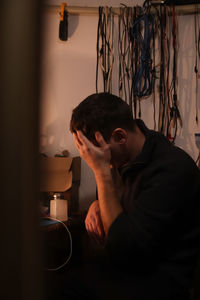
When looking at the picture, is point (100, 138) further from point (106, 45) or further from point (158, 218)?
point (106, 45)

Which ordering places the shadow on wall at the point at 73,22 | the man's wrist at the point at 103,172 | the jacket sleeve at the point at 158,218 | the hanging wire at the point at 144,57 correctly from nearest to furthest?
the jacket sleeve at the point at 158,218, the man's wrist at the point at 103,172, the hanging wire at the point at 144,57, the shadow on wall at the point at 73,22

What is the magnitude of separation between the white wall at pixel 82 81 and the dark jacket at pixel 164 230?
1.20m

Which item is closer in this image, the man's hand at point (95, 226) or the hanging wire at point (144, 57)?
the man's hand at point (95, 226)

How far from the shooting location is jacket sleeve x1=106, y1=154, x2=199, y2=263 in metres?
1.05

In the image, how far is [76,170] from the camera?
2184 mm

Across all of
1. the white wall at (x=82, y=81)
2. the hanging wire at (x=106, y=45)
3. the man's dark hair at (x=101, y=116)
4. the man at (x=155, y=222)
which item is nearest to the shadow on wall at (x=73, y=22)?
the white wall at (x=82, y=81)

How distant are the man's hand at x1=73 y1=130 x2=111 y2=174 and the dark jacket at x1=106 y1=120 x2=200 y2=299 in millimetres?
233

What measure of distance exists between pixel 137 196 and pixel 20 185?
1081mm

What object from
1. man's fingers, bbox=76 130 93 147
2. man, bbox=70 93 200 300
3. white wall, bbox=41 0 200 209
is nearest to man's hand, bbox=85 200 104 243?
man, bbox=70 93 200 300

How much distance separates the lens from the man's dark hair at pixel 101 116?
4.38 ft

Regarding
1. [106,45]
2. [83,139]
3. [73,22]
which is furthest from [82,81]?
[83,139]

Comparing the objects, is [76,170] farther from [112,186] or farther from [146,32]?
[146,32]

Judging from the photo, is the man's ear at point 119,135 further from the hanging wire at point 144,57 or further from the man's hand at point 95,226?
the hanging wire at point 144,57

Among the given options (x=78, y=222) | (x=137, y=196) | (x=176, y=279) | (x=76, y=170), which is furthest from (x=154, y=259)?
(x=76, y=170)
